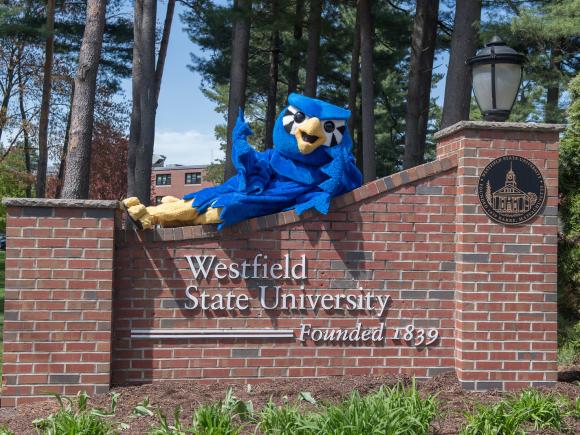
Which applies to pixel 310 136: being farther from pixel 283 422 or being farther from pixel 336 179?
pixel 283 422

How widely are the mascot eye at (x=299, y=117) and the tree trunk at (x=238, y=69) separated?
314 inches

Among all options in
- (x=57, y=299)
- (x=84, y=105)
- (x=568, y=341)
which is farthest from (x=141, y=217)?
(x=84, y=105)

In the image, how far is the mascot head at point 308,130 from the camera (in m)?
5.98

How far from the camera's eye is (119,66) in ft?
78.1

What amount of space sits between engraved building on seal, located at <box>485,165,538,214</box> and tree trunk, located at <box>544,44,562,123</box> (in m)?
6.74

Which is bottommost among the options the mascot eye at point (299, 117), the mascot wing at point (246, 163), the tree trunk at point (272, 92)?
the mascot wing at point (246, 163)

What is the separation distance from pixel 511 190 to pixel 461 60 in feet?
23.6

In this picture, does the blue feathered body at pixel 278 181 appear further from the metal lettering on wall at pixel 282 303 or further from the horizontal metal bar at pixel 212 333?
the horizontal metal bar at pixel 212 333

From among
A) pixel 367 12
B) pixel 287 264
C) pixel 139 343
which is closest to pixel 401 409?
pixel 287 264

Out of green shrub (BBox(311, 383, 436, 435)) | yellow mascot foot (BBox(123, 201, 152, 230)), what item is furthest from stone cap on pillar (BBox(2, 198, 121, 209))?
green shrub (BBox(311, 383, 436, 435))

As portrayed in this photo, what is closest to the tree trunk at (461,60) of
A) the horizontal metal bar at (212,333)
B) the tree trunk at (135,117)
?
the tree trunk at (135,117)

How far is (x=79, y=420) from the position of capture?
4465mm

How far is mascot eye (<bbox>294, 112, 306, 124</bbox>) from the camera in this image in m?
6.05

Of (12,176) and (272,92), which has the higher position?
(272,92)
